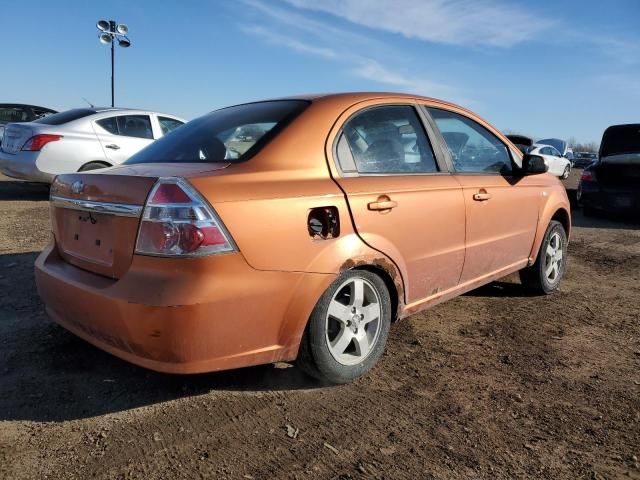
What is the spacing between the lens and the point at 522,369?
310 centimetres

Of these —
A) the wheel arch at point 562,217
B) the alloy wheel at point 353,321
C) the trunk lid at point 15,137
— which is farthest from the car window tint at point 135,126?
the alloy wheel at point 353,321

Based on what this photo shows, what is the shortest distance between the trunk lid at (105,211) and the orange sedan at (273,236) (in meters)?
0.01

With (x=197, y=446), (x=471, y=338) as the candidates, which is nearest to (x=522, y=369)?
(x=471, y=338)

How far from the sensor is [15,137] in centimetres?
794

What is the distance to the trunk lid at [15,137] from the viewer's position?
307 inches

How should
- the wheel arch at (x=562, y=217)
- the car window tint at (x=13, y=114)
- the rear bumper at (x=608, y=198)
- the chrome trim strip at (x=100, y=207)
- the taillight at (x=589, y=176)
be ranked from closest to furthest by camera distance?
the chrome trim strip at (x=100, y=207), the wheel arch at (x=562, y=217), the rear bumper at (x=608, y=198), the taillight at (x=589, y=176), the car window tint at (x=13, y=114)

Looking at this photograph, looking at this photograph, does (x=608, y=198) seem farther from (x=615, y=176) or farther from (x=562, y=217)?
(x=562, y=217)

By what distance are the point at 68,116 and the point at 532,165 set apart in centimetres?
705

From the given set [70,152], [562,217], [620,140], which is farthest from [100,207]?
[620,140]

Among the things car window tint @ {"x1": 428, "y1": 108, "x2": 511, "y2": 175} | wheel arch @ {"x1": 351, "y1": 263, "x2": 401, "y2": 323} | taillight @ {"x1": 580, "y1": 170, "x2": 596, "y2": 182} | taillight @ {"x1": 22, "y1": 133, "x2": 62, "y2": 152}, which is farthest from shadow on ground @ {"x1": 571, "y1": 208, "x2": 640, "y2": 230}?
taillight @ {"x1": 22, "y1": 133, "x2": 62, "y2": 152}

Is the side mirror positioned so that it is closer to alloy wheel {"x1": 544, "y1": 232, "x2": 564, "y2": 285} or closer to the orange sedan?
the orange sedan

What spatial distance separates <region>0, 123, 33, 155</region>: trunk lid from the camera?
779 centimetres

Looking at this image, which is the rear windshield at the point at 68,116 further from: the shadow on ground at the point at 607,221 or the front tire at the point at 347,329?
the shadow on ground at the point at 607,221

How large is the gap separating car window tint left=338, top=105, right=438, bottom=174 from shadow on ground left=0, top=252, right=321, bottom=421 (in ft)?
4.24
